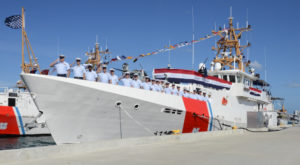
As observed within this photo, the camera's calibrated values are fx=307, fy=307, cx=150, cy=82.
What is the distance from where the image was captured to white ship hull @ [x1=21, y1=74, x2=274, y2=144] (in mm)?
10672

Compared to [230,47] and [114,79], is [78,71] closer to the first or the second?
[114,79]

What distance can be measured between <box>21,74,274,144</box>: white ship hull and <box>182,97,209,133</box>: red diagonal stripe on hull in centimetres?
5

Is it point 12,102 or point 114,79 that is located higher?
point 114,79

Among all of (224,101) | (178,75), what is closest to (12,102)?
(178,75)

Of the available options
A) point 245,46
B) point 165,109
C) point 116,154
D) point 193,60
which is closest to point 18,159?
point 116,154

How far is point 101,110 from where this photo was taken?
11461 mm

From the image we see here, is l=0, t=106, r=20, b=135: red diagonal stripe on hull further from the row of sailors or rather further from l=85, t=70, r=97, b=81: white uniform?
l=85, t=70, r=97, b=81: white uniform

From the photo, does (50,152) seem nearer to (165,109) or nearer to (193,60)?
(165,109)

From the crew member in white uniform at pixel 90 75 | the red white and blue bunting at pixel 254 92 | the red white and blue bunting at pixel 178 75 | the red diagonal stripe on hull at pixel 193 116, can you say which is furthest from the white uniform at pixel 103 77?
the red white and blue bunting at pixel 254 92

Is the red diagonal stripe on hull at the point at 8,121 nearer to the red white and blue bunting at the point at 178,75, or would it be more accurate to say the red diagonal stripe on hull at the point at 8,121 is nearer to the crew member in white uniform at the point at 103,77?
the red white and blue bunting at the point at 178,75

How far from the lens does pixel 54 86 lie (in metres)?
10.5

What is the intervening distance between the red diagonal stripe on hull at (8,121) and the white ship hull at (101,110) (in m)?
14.5

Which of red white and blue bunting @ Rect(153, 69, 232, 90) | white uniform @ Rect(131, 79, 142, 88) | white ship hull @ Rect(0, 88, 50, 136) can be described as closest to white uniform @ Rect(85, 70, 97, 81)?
white uniform @ Rect(131, 79, 142, 88)

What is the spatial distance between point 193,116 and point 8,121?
52.0 ft
